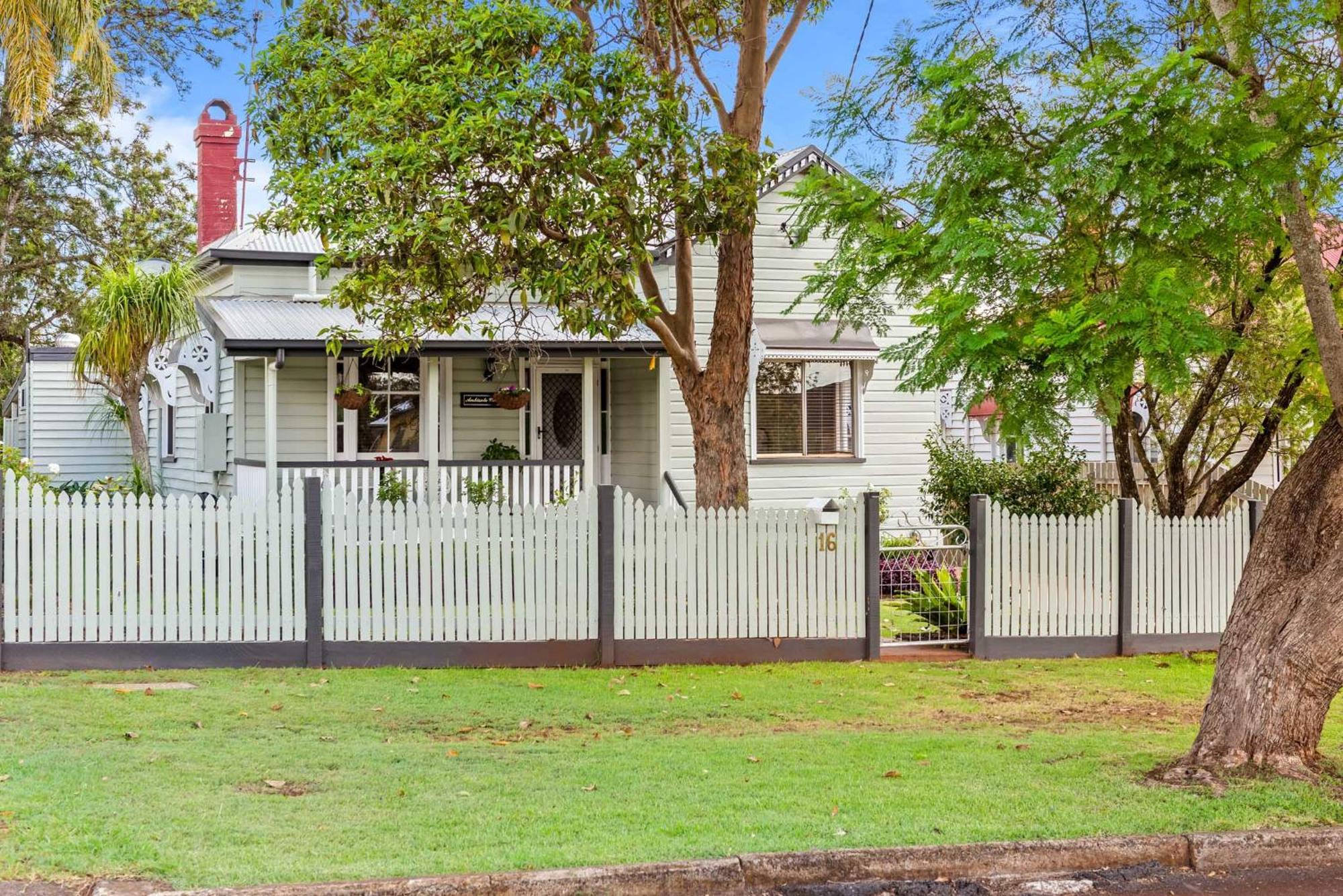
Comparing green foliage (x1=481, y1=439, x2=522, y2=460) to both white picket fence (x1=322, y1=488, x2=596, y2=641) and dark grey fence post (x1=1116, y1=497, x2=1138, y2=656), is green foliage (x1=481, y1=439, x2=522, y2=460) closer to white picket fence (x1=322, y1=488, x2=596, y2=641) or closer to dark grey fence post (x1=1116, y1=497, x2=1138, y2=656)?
white picket fence (x1=322, y1=488, x2=596, y2=641)

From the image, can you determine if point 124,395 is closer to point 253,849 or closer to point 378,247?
point 378,247

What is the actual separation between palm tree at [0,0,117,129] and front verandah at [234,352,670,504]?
487 centimetres

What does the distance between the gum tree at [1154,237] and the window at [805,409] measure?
8817 millimetres

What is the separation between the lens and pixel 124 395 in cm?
1878

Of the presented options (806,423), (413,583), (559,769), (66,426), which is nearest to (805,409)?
(806,423)

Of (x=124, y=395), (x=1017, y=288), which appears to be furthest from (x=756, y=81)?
(x=124, y=395)

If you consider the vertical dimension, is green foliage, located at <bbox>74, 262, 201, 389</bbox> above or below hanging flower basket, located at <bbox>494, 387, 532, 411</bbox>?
above

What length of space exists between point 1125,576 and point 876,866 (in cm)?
726

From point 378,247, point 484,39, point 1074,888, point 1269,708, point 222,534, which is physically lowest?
point 1074,888

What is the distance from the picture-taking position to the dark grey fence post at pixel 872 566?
1131 cm

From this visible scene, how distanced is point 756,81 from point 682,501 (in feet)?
20.7

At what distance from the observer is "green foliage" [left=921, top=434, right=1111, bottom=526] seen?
14922 mm

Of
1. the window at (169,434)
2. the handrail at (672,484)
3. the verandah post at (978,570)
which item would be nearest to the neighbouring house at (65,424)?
the window at (169,434)

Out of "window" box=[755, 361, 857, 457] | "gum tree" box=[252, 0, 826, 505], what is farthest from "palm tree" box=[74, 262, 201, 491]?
"window" box=[755, 361, 857, 457]
